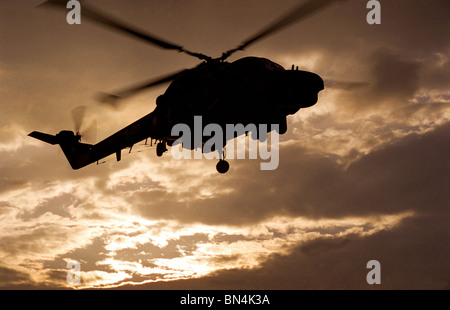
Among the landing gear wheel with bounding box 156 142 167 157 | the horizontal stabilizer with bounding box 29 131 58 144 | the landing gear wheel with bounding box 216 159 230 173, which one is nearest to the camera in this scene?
the landing gear wheel with bounding box 216 159 230 173

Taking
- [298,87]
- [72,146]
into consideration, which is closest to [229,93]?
[298,87]

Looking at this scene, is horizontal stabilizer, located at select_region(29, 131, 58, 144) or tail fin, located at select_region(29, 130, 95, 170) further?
tail fin, located at select_region(29, 130, 95, 170)

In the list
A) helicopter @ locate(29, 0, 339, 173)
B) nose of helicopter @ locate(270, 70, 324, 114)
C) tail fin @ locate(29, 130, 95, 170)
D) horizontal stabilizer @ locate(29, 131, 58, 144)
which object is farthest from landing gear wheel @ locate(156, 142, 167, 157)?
horizontal stabilizer @ locate(29, 131, 58, 144)

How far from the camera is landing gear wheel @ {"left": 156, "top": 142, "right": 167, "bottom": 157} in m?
23.3

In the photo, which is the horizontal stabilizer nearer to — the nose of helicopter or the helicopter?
the helicopter

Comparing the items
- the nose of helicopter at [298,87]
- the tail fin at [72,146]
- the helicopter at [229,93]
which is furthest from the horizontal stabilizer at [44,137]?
the nose of helicopter at [298,87]

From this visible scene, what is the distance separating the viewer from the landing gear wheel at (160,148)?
2333cm

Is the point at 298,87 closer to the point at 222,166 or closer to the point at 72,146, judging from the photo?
the point at 222,166

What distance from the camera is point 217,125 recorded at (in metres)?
19.8

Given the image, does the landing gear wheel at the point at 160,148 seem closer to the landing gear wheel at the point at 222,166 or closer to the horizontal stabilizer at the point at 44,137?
the landing gear wheel at the point at 222,166

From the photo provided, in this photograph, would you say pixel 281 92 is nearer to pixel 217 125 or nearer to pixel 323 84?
pixel 323 84

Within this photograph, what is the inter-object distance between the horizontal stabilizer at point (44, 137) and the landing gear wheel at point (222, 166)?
15.5m
